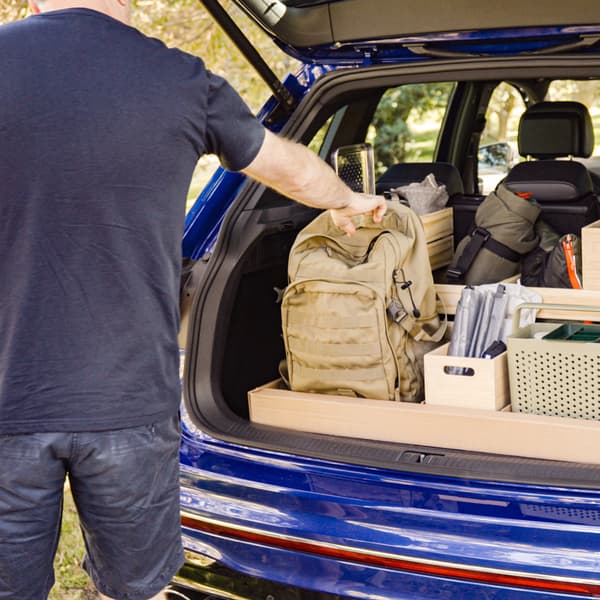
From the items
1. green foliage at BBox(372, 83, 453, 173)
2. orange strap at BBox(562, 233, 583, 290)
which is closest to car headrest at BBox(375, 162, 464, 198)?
orange strap at BBox(562, 233, 583, 290)

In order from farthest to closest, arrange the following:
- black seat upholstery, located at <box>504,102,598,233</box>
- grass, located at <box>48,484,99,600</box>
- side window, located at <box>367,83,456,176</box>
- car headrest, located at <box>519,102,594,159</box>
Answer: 1. side window, located at <box>367,83,456,176</box>
2. car headrest, located at <box>519,102,594,159</box>
3. grass, located at <box>48,484,99,600</box>
4. black seat upholstery, located at <box>504,102,598,233</box>

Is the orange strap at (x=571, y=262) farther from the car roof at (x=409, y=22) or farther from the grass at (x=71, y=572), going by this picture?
the grass at (x=71, y=572)

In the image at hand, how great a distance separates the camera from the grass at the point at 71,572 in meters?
3.26

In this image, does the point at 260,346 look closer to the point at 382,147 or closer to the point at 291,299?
the point at 291,299

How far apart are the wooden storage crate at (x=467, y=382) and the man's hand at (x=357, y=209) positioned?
375mm

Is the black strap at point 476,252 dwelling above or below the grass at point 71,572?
above

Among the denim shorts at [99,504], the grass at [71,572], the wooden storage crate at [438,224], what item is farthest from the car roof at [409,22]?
the grass at [71,572]

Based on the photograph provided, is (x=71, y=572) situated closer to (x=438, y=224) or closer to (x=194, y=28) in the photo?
(x=438, y=224)

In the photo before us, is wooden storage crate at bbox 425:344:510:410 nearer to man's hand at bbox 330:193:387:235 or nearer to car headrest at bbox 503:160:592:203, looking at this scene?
man's hand at bbox 330:193:387:235

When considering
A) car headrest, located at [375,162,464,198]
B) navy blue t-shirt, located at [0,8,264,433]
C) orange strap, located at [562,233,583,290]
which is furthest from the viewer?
car headrest, located at [375,162,464,198]

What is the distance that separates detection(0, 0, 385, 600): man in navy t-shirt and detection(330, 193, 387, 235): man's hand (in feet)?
1.24

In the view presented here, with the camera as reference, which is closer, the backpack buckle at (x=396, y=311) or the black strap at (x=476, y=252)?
the backpack buckle at (x=396, y=311)

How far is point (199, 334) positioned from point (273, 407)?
25cm

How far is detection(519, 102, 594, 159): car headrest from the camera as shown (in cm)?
378
